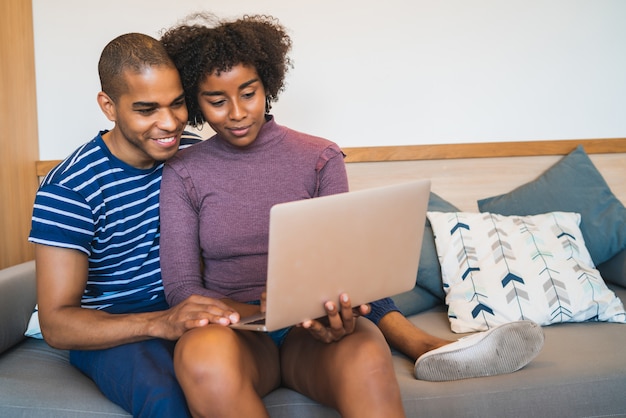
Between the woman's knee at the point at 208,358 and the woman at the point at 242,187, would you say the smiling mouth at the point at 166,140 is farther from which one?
the woman's knee at the point at 208,358

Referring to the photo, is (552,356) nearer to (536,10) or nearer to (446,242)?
(446,242)

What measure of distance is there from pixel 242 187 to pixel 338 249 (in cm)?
42

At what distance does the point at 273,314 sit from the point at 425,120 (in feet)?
4.23

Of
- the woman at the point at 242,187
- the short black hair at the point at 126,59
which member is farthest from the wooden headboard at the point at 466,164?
the short black hair at the point at 126,59

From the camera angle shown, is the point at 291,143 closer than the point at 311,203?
No

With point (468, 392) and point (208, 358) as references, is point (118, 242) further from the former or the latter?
point (468, 392)

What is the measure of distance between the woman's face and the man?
0.20 ft

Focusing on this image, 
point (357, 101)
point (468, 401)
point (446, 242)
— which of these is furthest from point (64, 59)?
point (468, 401)

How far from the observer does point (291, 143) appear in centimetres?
151

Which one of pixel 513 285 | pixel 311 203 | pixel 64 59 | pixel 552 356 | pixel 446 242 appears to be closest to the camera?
pixel 311 203

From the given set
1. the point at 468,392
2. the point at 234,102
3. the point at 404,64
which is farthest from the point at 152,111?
the point at 404,64

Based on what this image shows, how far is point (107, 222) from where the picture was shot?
4.66ft

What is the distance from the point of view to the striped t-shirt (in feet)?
4.39

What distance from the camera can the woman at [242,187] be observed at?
131 cm
